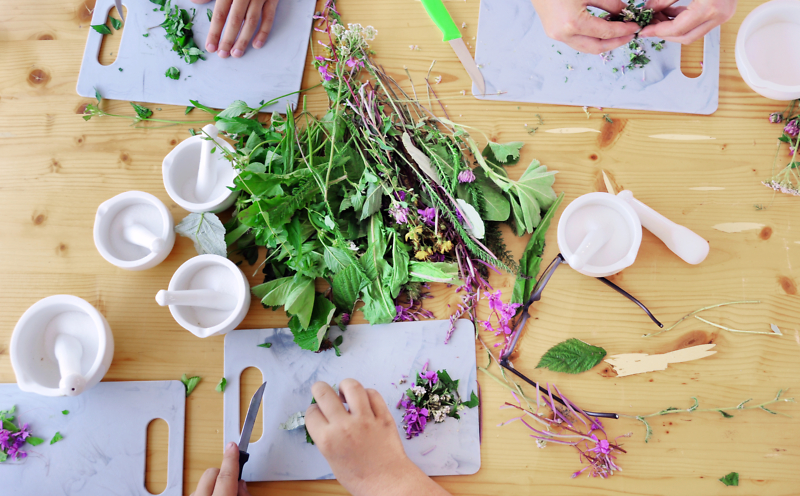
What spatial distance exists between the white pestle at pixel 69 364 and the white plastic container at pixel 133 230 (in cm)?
16

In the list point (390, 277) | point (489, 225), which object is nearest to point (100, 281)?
point (390, 277)

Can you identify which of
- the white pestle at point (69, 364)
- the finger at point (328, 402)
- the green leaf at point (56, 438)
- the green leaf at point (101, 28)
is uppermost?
the green leaf at point (101, 28)

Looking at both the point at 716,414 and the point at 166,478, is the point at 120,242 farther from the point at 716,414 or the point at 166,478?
the point at 716,414

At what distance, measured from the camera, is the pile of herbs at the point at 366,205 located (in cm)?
83

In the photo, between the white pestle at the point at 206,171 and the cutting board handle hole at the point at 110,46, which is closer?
the white pestle at the point at 206,171

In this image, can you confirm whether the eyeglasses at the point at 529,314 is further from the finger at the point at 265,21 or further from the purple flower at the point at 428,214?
the finger at the point at 265,21

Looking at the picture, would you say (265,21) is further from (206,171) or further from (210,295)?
(210,295)

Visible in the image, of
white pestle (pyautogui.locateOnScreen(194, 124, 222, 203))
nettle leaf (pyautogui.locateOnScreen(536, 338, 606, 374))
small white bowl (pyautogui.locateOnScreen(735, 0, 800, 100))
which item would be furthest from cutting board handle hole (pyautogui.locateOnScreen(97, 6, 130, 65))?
small white bowl (pyautogui.locateOnScreen(735, 0, 800, 100))

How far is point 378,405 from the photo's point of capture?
31.6 inches

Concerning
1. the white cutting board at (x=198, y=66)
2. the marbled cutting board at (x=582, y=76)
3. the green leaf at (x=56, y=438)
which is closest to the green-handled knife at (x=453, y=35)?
the marbled cutting board at (x=582, y=76)

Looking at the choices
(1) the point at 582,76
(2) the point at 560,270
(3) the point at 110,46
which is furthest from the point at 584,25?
(3) the point at 110,46

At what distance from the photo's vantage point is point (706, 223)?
929 mm

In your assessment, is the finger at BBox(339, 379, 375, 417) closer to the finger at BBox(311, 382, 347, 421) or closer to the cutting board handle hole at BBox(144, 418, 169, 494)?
the finger at BBox(311, 382, 347, 421)

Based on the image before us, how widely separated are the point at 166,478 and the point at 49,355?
317mm
